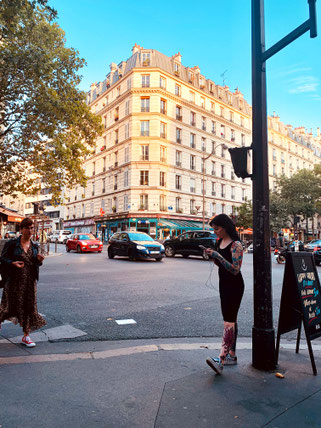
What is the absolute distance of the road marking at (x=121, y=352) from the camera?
3697 millimetres

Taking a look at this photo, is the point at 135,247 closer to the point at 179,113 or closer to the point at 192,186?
the point at 192,186

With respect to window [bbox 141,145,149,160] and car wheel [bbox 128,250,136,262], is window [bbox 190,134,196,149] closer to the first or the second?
window [bbox 141,145,149,160]

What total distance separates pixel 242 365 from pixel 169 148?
127 ft

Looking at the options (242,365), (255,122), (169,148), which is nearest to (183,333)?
(242,365)

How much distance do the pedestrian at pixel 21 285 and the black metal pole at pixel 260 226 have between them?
267 centimetres

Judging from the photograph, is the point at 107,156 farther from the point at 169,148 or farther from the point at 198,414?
the point at 198,414

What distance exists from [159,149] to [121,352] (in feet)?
122

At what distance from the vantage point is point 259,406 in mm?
2674

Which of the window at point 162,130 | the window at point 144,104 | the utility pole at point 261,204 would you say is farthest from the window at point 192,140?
the utility pole at point 261,204

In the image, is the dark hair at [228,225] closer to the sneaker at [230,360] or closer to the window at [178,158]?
the sneaker at [230,360]

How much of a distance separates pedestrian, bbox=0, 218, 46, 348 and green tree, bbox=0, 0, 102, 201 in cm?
1182

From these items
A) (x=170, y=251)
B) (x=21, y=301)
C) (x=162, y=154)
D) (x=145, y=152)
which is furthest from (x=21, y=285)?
(x=162, y=154)

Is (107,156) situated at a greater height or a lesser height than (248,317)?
greater

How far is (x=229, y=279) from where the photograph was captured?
11.5 ft
